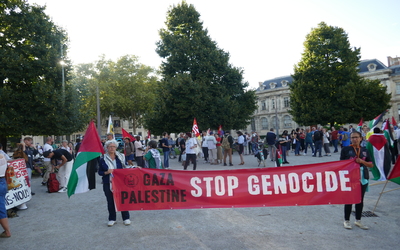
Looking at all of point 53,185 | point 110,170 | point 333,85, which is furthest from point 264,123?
point 110,170

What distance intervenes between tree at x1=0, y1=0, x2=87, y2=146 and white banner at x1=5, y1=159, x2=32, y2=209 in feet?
38.2

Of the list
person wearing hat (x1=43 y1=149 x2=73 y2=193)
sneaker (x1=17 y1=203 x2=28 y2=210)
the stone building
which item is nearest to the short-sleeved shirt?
person wearing hat (x1=43 y1=149 x2=73 y2=193)

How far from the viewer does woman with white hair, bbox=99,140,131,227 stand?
632 cm

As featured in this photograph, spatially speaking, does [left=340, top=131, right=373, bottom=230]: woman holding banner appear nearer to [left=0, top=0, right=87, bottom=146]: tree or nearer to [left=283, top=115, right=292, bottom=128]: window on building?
[left=0, top=0, right=87, bottom=146]: tree

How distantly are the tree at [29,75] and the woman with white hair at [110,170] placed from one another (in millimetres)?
15206

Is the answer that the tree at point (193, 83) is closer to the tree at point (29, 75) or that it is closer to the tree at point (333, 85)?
the tree at point (333, 85)

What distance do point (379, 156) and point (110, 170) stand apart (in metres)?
6.42

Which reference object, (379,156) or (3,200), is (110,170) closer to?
(3,200)

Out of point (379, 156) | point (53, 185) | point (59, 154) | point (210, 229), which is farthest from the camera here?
point (53, 185)

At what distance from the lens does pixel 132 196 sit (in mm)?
6117

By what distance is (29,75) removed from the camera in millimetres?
19562

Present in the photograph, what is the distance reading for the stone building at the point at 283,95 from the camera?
2483 inches

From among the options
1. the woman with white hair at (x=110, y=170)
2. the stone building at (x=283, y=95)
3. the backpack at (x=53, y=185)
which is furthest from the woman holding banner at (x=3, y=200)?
the stone building at (x=283, y=95)

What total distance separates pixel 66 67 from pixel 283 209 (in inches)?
753
